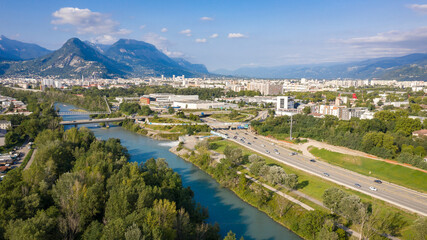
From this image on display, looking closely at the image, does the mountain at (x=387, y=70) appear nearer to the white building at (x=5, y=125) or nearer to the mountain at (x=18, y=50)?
the white building at (x=5, y=125)

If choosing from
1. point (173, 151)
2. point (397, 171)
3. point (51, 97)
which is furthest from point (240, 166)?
point (51, 97)

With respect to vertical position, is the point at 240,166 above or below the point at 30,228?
below

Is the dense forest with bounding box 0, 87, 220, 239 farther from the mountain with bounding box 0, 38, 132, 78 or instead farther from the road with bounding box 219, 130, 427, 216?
the mountain with bounding box 0, 38, 132, 78

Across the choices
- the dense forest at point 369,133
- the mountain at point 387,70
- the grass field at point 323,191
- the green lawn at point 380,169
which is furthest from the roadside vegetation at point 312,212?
the mountain at point 387,70

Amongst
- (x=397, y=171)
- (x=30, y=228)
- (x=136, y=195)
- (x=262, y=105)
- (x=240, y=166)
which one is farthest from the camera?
(x=262, y=105)

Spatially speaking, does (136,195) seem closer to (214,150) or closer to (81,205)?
(81,205)

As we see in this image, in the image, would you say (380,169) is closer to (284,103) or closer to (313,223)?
(313,223)

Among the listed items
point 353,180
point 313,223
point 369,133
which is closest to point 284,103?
point 369,133
